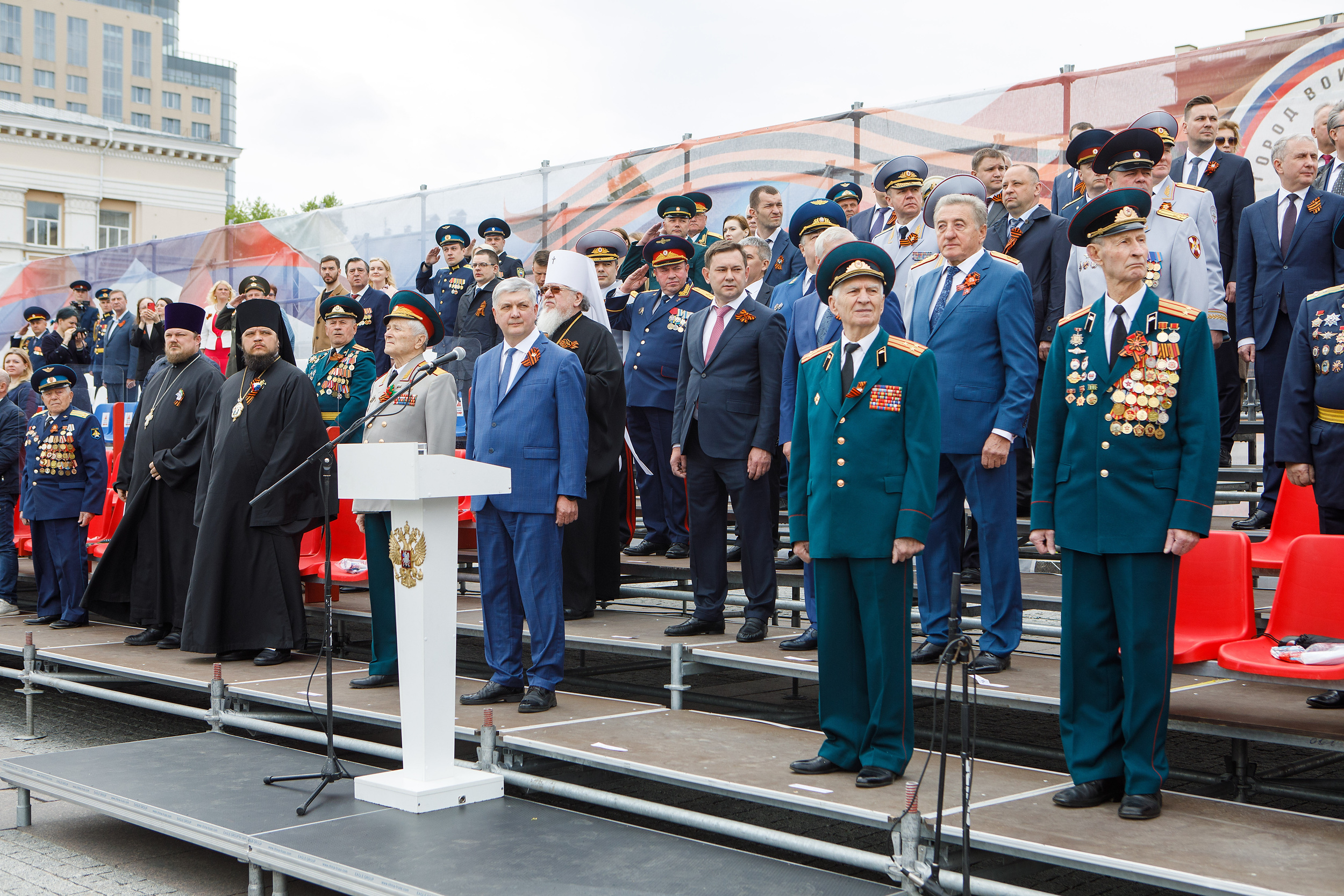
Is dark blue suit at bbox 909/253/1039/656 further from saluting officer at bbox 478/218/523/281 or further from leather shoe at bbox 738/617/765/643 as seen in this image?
saluting officer at bbox 478/218/523/281

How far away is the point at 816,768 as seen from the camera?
400 centimetres

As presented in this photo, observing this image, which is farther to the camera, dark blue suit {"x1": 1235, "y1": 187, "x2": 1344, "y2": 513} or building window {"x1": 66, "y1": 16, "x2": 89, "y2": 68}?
building window {"x1": 66, "y1": 16, "x2": 89, "y2": 68}

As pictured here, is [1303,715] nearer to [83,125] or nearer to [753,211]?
[753,211]

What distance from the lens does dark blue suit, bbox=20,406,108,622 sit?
8.22 metres

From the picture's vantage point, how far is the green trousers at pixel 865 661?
3.91m

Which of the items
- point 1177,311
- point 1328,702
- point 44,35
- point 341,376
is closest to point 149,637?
point 341,376

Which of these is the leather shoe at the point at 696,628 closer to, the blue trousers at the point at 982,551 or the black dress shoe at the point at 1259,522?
the blue trousers at the point at 982,551

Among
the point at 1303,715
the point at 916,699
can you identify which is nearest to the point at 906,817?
the point at 1303,715

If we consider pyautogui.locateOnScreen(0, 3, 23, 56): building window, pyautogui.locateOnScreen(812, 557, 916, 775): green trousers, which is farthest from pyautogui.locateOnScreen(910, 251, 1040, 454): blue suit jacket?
pyautogui.locateOnScreen(0, 3, 23, 56): building window

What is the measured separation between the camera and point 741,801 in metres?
5.42

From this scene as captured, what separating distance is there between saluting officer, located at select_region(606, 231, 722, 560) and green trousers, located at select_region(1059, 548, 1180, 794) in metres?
3.50

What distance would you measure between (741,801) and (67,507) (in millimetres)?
5314

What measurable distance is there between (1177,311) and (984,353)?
1.18 m

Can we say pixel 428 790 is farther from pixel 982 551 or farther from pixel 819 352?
pixel 982 551
